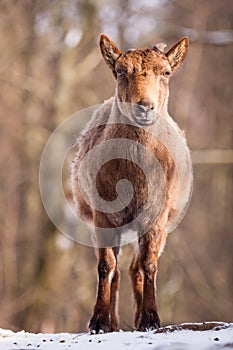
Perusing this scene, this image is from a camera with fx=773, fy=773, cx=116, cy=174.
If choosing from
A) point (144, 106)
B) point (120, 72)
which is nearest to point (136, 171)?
point (144, 106)

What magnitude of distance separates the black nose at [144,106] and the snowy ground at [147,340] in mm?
1965

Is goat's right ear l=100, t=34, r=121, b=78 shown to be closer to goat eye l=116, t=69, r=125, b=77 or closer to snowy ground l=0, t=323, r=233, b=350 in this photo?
goat eye l=116, t=69, r=125, b=77

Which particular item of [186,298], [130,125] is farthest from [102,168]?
[186,298]

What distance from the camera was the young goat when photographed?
7266 mm

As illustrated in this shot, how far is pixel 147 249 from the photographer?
24.6ft

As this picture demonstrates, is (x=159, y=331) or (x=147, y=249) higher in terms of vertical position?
(x=147, y=249)

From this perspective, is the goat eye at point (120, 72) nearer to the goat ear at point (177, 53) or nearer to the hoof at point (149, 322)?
the goat ear at point (177, 53)

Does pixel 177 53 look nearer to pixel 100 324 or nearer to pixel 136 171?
pixel 136 171

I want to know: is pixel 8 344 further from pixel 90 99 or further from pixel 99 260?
pixel 90 99

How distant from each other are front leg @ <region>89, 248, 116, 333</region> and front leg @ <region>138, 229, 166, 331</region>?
0.99 feet

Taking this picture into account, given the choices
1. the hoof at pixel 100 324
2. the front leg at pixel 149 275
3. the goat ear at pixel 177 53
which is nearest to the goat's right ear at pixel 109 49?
the goat ear at pixel 177 53

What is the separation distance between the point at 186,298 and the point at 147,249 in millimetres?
19427

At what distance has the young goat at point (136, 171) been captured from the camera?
7.27m

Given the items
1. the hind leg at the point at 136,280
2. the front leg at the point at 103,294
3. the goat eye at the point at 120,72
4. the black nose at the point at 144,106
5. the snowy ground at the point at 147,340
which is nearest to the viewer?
the snowy ground at the point at 147,340
